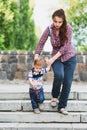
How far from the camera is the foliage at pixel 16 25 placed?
1838 cm

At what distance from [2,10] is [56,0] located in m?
4.05

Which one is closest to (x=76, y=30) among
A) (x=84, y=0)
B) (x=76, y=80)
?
(x=84, y=0)

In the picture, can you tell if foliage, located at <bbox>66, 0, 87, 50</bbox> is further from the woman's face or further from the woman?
the woman's face

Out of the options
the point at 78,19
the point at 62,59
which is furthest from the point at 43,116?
the point at 78,19

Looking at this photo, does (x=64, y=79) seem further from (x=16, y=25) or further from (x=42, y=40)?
(x=16, y=25)

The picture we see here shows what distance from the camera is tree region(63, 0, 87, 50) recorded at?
18.7 meters

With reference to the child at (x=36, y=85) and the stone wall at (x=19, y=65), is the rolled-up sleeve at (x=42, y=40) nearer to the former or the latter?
the child at (x=36, y=85)

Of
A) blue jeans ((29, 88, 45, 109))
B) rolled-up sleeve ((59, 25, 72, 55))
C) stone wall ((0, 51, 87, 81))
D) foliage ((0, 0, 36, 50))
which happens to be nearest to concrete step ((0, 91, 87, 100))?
blue jeans ((29, 88, 45, 109))

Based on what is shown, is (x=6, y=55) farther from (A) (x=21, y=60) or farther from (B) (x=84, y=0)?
(B) (x=84, y=0)

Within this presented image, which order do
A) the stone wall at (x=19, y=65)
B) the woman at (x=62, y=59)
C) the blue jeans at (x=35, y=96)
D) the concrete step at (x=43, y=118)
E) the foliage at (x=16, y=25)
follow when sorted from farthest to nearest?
the foliage at (x=16, y=25) < the stone wall at (x=19, y=65) < the blue jeans at (x=35, y=96) < the concrete step at (x=43, y=118) < the woman at (x=62, y=59)

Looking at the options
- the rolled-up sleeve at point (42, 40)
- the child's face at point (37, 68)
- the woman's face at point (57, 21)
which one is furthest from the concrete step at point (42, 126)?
the woman's face at point (57, 21)

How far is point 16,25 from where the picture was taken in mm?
19266

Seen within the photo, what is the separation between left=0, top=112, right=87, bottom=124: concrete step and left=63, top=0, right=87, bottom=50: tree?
10257mm

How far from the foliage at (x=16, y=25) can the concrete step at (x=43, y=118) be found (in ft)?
30.9
